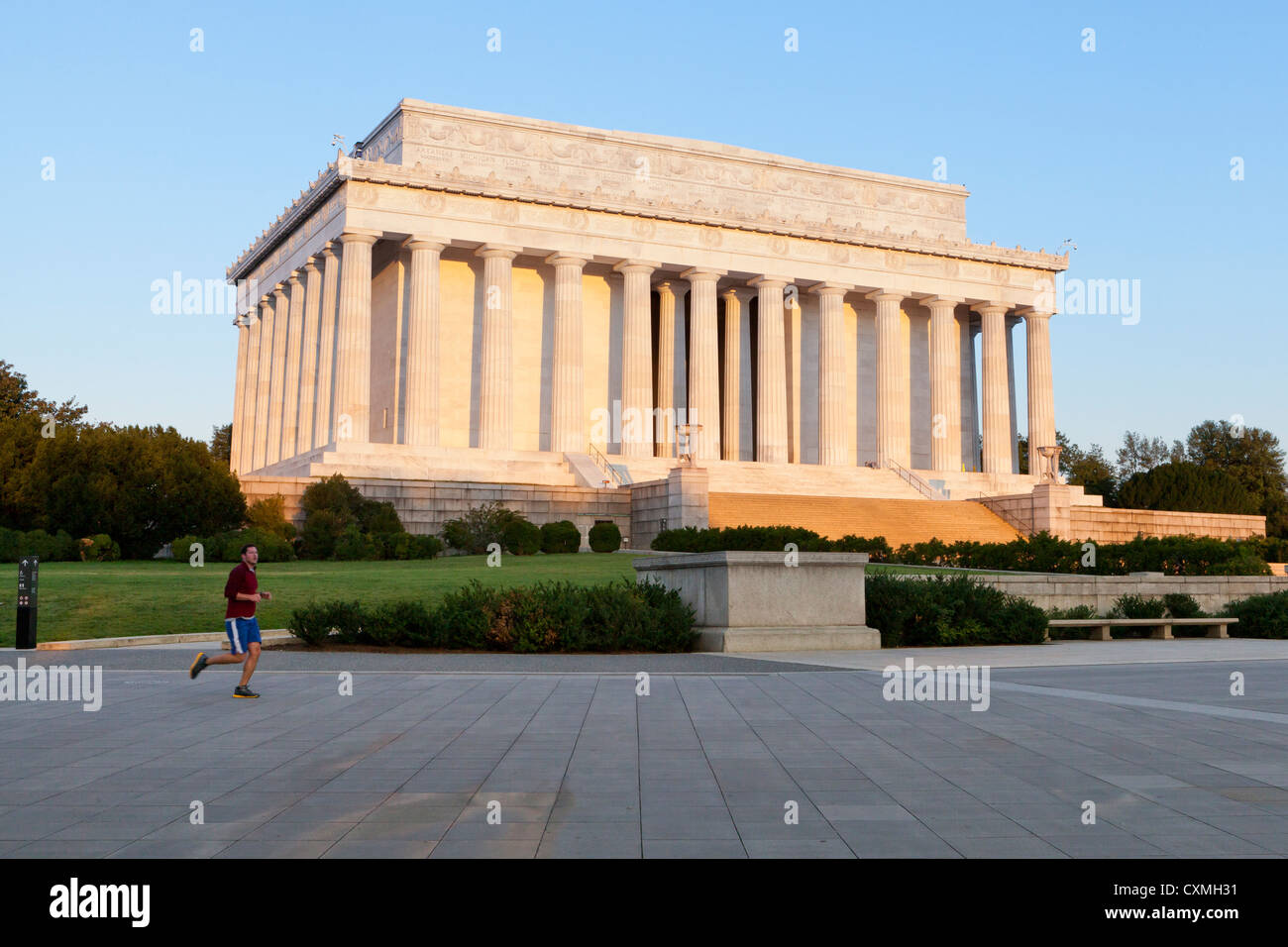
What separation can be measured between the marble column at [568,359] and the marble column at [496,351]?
Result: 2404 millimetres

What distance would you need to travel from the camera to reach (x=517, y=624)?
20.9m

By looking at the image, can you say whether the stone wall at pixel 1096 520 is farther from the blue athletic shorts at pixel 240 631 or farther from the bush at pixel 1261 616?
the blue athletic shorts at pixel 240 631

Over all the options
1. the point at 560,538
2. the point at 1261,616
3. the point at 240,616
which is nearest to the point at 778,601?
the point at 240,616

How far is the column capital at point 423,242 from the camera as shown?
5828 cm

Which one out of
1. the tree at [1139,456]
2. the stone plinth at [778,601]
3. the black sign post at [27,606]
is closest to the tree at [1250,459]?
the tree at [1139,456]

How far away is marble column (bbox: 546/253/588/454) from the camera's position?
60188mm

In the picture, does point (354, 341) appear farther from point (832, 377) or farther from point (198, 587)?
point (198, 587)

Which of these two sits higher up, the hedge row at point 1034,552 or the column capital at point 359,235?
the column capital at point 359,235

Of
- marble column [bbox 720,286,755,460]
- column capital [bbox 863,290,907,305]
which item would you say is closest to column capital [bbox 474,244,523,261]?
marble column [bbox 720,286,755,460]

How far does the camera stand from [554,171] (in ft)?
212

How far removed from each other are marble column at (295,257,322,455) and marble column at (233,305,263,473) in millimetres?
11380

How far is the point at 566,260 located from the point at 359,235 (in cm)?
1078

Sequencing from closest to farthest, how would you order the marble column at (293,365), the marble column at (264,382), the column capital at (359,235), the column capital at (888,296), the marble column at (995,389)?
the column capital at (359,235), the marble column at (293,365), the column capital at (888,296), the marble column at (995,389), the marble column at (264,382)
